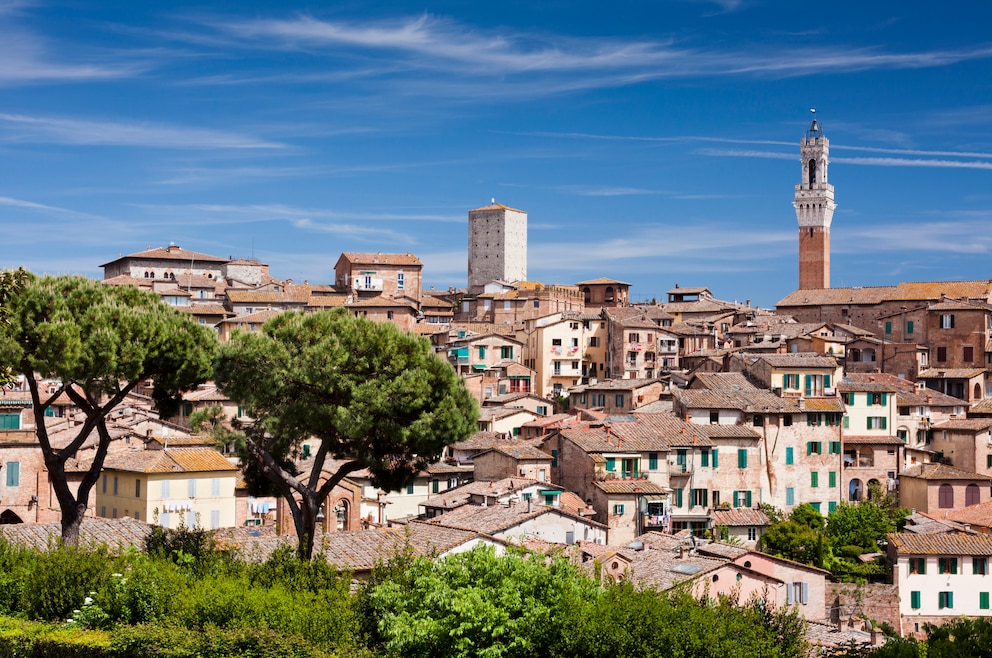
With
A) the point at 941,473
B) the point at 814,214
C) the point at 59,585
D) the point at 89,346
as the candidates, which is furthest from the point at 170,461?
the point at 814,214

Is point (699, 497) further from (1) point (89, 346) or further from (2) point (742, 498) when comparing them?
(1) point (89, 346)

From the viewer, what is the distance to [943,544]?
47656mm

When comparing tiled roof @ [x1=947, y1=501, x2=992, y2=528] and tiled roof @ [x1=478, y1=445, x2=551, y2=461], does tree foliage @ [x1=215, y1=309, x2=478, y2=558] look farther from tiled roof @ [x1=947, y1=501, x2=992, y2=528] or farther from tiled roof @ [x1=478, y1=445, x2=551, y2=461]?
tiled roof @ [x1=947, y1=501, x2=992, y2=528]

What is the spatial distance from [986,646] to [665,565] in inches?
830

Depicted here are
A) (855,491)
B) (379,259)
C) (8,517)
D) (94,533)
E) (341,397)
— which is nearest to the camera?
(341,397)

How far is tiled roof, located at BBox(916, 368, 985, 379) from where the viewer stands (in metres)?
76.2

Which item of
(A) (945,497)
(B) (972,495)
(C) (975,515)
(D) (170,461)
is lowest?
(C) (975,515)

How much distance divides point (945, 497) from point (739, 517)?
12.9m

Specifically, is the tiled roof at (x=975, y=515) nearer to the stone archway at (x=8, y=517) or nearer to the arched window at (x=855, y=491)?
the arched window at (x=855, y=491)

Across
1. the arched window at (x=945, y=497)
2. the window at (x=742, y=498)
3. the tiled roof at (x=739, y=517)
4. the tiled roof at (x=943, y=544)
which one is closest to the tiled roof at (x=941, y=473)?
the arched window at (x=945, y=497)

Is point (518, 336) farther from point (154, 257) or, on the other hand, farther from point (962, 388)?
point (154, 257)

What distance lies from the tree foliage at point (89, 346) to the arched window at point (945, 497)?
4454cm

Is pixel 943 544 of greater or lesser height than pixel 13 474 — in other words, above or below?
below

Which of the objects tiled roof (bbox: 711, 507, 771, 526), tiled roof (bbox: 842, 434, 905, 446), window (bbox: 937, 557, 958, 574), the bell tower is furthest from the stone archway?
the bell tower
